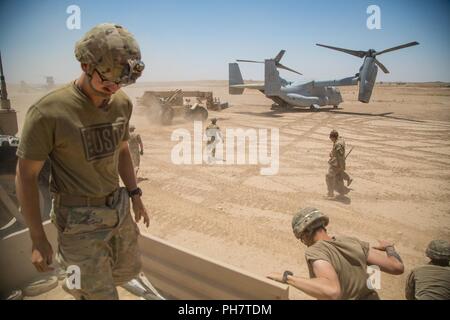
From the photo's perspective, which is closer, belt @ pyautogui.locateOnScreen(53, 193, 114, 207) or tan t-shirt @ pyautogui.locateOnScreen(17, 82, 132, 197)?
tan t-shirt @ pyautogui.locateOnScreen(17, 82, 132, 197)

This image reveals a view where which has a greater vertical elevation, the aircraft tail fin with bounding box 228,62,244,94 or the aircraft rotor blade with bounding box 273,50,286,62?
the aircraft rotor blade with bounding box 273,50,286,62

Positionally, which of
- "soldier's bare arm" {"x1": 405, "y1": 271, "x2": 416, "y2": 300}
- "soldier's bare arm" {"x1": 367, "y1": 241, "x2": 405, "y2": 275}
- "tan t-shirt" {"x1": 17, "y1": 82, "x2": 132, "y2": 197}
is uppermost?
"tan t-shirt" {"x1": 17, "y1": 82, "x2": 132, "y2": 197}

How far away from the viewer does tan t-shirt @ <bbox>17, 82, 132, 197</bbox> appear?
1841 mm

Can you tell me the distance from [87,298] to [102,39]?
167 centimetres

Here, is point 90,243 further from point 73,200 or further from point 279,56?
point 279,56

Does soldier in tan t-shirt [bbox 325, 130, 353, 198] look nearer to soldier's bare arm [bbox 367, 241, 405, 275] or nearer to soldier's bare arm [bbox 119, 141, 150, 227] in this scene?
soldier's bare arm [bbox 367, 241, 405, 275]

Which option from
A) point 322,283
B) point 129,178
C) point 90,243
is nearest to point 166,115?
point 129,178

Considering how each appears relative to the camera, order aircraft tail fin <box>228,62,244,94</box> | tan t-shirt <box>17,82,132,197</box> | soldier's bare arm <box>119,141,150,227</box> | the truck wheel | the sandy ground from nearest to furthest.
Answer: tan t-shirt <box>17,82,132,197</box> → soldier's bare arm <box>119,141,150,227</box> → the sandy ground → the truck wheel → aircraft tail fin <box>228,62,244,94</box>

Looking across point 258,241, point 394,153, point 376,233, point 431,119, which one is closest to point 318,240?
point 258,241

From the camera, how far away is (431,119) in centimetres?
1930

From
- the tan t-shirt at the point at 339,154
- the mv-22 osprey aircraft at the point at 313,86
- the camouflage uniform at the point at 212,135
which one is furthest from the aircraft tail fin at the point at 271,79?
the tan t-shirt at the point at 339,154

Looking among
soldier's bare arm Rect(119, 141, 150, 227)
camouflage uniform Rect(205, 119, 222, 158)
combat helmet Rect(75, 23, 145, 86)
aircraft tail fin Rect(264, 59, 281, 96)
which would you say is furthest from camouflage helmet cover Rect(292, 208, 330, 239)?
aircraft tail fin Rect(264, 59, 281, 96)

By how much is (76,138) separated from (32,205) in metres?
0.48

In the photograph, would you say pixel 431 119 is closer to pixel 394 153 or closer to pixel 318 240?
pixel 394 153
